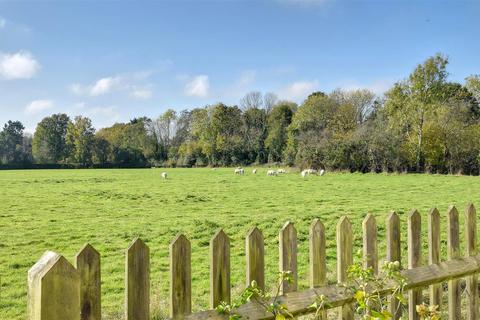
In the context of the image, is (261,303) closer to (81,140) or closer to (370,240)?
(370,240)

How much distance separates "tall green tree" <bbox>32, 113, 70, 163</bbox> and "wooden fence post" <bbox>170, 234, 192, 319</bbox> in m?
82.7

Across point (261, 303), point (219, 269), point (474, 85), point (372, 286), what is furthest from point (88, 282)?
point (474, 85)

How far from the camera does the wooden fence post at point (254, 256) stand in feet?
7.11

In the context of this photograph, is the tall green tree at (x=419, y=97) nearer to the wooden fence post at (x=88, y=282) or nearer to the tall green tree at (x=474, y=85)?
the tall green tree at (x=474, y=85)

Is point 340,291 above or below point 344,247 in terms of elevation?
below

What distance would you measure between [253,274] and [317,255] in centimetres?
46

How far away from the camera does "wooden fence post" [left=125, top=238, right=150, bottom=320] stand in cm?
177

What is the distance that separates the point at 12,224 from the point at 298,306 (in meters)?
11.0

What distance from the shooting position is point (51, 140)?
78.2 metres

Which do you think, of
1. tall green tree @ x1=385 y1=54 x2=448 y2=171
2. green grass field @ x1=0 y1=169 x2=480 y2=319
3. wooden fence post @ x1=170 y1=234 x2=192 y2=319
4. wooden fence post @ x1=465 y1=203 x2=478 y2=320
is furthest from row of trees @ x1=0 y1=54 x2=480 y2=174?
wooden fence post @ x1=170 y1=234 x2=192 y2=319

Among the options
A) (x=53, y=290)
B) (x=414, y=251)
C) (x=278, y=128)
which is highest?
(x=278, y=128)

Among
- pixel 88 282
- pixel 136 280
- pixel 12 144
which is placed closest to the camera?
pixel 88 282

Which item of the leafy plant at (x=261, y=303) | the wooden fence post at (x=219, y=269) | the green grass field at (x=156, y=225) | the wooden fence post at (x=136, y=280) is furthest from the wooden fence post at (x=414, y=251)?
the green grass field at (x=156, y=225)

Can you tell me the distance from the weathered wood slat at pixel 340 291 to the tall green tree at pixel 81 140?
7987cm
